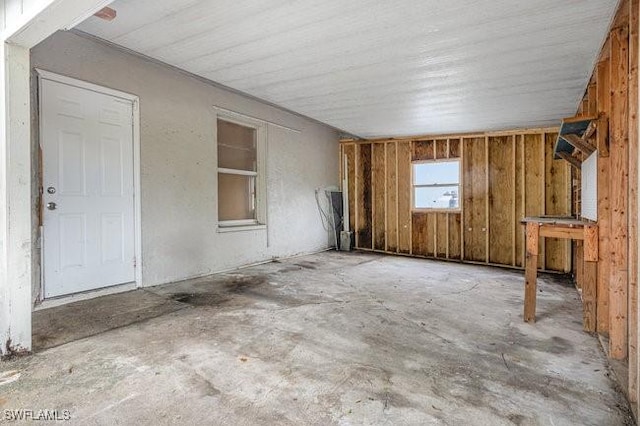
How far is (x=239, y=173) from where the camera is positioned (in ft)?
17.5

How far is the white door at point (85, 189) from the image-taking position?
320 centimetres

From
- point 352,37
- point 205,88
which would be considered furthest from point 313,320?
point 205,88

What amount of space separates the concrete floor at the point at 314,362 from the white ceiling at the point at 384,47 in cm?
249

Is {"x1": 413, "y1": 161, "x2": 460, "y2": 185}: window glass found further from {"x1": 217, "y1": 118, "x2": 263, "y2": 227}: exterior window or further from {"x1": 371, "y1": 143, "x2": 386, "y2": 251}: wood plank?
{"x1": 217, "y1": 118, "x2": 263, "y2": 227}: exterior window

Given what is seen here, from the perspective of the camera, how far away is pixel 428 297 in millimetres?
3771

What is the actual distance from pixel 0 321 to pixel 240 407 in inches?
70.6

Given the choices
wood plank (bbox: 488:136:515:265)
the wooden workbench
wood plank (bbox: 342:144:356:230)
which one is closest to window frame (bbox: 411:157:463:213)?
wood plank (bbox: 488:136:515:265)

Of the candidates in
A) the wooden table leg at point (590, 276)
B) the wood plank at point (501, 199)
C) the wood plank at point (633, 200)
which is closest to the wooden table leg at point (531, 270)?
the wooden table leg at point (590, 276)

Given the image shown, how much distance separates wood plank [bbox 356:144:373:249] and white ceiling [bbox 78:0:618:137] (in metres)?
2.56

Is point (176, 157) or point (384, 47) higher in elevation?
point (384, 47)

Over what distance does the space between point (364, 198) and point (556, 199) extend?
11.5 ft

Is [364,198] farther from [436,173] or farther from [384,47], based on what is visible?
[384,47]

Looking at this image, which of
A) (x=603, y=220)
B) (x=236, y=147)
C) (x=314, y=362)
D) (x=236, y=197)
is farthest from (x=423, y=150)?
(x=314, y=362)

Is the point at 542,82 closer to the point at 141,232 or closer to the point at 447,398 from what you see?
the point at 447,398
